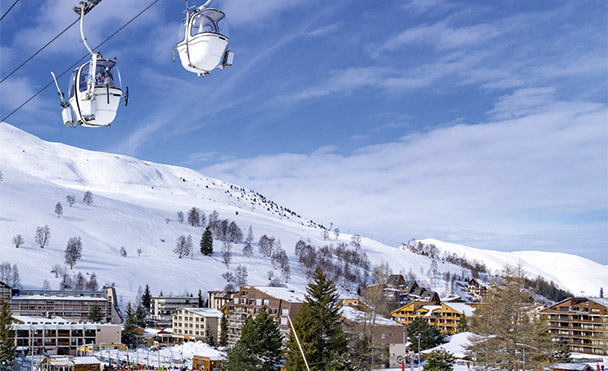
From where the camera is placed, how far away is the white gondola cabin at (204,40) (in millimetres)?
8367

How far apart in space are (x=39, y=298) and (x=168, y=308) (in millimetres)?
31414

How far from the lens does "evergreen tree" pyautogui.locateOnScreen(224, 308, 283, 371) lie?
109 ft

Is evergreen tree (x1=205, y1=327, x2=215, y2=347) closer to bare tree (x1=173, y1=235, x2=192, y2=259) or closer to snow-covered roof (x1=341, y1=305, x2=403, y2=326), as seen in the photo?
snow-covered roof (x1=341, y1=305, x2=403, y2=326)

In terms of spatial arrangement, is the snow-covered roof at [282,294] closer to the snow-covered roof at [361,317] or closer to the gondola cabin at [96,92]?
the snow-covered roof at [361,317]

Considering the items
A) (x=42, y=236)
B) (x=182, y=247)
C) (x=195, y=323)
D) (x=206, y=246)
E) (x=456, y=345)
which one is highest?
(x=42, y=236)

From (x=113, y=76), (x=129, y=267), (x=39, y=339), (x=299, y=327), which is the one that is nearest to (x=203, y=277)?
(x=129, y=267)

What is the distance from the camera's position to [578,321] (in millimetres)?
67375

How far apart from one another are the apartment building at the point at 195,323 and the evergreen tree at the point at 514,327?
56.6m

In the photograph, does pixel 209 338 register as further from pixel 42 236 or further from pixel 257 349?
pixel 42 236

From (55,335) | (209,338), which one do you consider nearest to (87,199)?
(209,338)

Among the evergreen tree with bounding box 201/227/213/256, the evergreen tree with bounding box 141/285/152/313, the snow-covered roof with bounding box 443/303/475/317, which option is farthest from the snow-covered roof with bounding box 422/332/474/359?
the evergreen tree with bounding box 201/227/213/256

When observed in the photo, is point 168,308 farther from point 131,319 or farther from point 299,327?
point 299,327

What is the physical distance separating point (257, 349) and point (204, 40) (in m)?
27.8

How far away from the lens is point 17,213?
15750cm
